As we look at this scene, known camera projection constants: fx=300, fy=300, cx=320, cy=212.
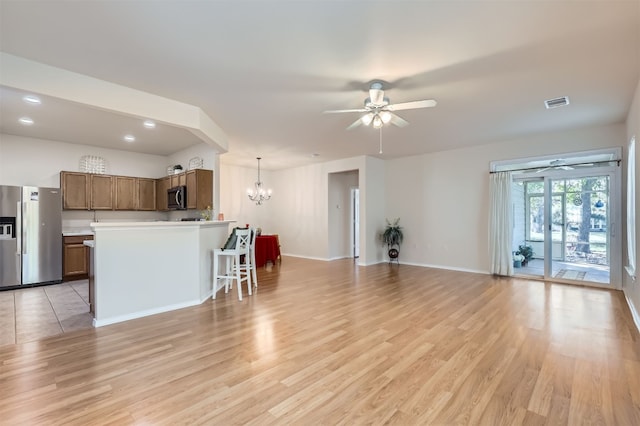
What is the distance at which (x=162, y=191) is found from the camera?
675cm

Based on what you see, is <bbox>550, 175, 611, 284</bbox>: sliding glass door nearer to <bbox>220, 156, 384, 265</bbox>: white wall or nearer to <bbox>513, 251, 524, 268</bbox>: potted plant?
<bbox>513, 251, 524, 268</bbox>: potted plant

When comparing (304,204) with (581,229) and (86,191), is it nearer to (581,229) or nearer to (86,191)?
(86,191)

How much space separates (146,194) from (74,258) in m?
1.83

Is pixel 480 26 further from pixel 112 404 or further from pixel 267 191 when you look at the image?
pixel 267 191

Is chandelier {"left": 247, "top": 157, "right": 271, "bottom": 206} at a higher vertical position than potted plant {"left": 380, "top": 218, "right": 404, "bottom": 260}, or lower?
higher

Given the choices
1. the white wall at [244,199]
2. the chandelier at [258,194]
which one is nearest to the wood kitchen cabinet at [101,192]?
the white wall at [244,199]

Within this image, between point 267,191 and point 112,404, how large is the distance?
25.0 feet

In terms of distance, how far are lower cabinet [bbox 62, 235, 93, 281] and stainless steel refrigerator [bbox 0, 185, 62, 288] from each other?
13 centimetres

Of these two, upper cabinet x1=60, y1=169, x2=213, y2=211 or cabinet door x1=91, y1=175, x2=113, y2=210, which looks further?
cabinet door x1=91, y1=175, x2=113, y2=210

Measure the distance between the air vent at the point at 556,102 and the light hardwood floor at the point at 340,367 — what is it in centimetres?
274

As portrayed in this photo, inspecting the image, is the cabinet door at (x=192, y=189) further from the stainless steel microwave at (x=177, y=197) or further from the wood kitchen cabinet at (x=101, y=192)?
the wood kitchen cabinet at (x=101, y=192)

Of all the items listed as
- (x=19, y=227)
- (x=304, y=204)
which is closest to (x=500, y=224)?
(x=304, y=204)

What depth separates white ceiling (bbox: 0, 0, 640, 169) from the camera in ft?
7.20

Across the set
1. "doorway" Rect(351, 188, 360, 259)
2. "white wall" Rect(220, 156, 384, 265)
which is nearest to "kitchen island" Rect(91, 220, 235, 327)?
"white wall" Rect(220, 156, 384, 265)
